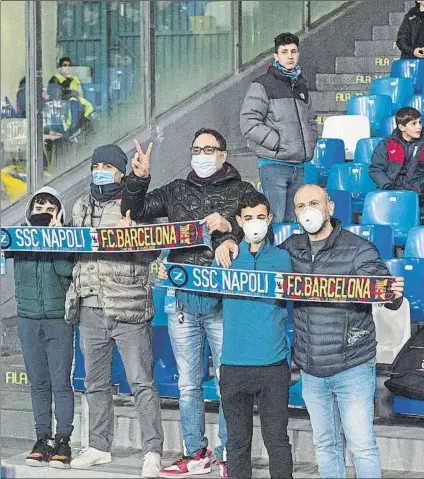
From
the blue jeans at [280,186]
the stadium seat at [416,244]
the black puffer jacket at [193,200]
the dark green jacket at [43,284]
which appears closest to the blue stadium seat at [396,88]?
the stadium seat at [416,244]

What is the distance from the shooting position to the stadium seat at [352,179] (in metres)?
9.81

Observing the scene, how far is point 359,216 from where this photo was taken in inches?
377

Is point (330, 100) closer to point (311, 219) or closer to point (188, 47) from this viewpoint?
point (188, 47)

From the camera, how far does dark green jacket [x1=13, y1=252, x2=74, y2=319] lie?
24.4 feet

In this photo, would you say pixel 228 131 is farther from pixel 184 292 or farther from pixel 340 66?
pixel 184 292

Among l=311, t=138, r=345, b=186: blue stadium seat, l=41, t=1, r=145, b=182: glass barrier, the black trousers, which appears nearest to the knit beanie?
the black trousers

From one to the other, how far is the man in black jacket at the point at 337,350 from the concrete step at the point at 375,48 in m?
4.53

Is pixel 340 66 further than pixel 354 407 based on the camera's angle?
Yes

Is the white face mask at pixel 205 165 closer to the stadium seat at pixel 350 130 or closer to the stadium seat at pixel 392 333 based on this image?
the stadium seat at pixel 392 333

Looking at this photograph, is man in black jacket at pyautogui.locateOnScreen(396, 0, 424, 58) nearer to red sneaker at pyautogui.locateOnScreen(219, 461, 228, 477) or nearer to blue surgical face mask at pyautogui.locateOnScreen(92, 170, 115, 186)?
blue surgical face mask at pyautogui.locateOnScreen(92, 170, 115, 186)

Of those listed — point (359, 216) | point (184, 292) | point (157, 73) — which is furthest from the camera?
point (157, 73)

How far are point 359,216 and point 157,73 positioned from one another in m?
1.80

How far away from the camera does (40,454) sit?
7.47 m

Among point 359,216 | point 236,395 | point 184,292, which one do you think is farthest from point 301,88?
point 236,395
